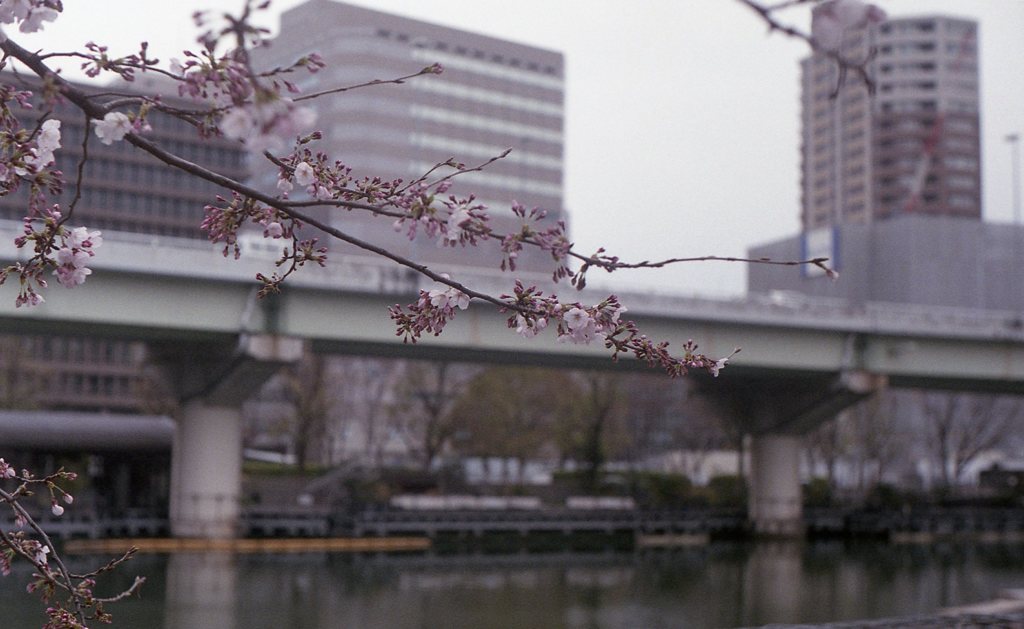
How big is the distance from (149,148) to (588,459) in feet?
214

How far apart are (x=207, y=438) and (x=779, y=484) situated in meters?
27.0

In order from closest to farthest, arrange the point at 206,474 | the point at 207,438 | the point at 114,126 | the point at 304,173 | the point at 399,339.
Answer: the point at 114,126
the point at 304,173
the point at 399,339
the point at 206,474
the point at 207,438

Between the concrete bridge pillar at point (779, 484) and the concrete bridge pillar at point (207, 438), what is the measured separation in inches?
980

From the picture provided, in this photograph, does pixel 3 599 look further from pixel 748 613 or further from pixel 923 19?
pixel 923 19

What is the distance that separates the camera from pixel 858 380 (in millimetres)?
52281

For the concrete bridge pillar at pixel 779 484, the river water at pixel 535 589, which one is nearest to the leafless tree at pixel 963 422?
the concrete bridge pillar at pixel 779 484

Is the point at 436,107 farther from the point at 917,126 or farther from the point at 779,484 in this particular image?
the point at 917,126

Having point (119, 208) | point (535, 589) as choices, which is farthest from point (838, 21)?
point (119, 208)

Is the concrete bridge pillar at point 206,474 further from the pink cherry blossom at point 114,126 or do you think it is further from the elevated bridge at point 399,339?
the pink cherry blossom at point 114,126

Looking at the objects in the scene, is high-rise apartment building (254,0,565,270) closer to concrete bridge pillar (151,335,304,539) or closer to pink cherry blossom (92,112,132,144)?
concrete bridge pillar (151,335,304,539)

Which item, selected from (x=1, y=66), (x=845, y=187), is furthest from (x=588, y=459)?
(x=845, y=187)

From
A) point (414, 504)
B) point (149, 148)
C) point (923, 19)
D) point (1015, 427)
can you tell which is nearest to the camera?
point (149, 148)

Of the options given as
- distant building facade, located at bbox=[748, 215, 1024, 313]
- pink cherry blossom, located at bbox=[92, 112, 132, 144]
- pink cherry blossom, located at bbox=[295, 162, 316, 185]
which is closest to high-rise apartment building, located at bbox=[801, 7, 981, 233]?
distant building facade, located at bbox=[748, 215, 1024, 313]

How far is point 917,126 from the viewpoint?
14538cm
